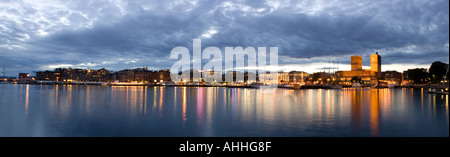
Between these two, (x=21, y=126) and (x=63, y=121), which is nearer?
(x=21, y=126)

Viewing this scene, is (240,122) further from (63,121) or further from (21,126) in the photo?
(21,126)

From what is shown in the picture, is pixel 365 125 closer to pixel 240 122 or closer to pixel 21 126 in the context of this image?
pixel 240 122

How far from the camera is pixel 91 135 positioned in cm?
1444
